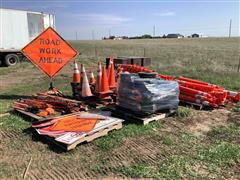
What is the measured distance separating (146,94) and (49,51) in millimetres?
3264

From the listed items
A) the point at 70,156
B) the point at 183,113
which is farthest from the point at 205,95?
the point at 70,156

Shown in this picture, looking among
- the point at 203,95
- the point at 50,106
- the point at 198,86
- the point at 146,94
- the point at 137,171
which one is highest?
the point at 146,94

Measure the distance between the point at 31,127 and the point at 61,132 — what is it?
86cm

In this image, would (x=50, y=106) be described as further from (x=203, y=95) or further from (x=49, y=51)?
(x=203, y=95)

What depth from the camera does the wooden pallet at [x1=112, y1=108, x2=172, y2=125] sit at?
18.5 feet

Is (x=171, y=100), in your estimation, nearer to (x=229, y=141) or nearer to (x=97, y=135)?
(x=229, y=141)

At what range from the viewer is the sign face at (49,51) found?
7.34 m

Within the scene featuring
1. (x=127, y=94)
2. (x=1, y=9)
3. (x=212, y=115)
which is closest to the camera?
(x=127, y=94)

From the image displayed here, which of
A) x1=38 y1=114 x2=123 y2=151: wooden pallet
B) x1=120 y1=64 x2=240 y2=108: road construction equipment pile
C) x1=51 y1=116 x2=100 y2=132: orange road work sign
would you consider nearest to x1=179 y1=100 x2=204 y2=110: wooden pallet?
x1=120 y1=64 x2=240 y2=108: road construction equipment pile

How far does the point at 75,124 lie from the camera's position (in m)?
5.17

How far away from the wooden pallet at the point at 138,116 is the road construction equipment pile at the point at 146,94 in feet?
0.39

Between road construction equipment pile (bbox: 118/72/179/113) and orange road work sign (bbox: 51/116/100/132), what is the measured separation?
89 cm

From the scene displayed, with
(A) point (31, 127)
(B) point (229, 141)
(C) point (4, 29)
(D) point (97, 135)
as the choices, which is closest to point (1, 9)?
(C) point (4, 29)

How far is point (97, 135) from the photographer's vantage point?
4855 mm
